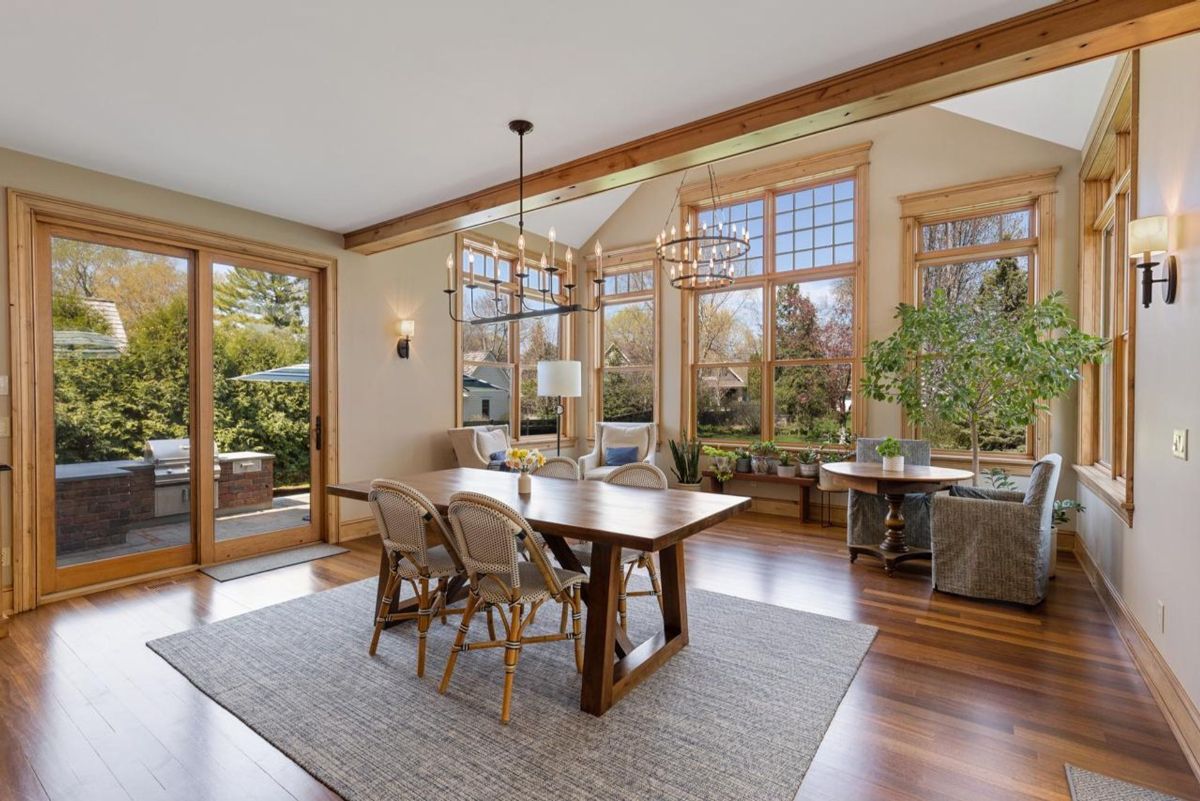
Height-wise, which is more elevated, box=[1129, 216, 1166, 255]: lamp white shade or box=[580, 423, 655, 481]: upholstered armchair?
box=[1129, 216, 1166, 255]: lamp white shade

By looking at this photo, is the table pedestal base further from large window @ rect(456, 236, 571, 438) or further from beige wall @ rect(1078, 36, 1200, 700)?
large window @ rect(456, 236, 571, 438)

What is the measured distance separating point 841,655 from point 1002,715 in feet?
2.20

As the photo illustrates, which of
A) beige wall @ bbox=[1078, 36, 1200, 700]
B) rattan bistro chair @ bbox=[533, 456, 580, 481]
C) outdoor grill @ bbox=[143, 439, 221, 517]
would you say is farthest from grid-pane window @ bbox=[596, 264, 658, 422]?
beige wall @ bbox=[1078, 36, 1200, 700]

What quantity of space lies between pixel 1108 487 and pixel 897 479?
3.79 ft

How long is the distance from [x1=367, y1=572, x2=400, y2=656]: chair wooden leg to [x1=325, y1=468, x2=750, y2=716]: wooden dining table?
0.84 feet

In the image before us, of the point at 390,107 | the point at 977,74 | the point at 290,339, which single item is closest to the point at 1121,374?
the point at 977,74

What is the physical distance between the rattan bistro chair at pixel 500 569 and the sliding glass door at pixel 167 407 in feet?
9.67

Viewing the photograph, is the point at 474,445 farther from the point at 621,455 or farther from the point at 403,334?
the point at 621,455

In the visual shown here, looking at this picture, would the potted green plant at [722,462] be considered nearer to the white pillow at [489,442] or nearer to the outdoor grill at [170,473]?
the white pillow at [489,442]

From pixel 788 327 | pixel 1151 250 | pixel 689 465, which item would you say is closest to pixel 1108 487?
pixel 1151 250

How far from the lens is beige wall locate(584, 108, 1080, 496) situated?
187 inches

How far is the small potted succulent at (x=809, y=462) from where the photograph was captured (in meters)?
5.74

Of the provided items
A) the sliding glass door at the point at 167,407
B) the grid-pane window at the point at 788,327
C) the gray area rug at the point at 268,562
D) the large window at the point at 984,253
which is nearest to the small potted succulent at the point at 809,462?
the grid-pane window at the point at 788,327

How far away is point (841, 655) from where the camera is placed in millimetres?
2834
